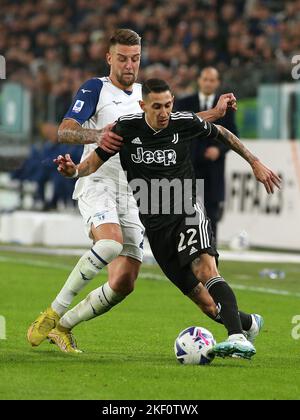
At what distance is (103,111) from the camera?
9.16 metres

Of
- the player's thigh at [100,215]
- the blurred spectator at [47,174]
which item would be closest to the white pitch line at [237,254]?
the blurred spectator at [47,174]

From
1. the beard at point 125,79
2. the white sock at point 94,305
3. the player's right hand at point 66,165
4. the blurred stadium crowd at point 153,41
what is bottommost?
the white sock at point 94,305

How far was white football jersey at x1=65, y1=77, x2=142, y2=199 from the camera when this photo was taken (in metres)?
9.04

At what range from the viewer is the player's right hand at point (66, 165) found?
27.1ft

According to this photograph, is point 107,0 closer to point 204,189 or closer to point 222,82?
point 222,82

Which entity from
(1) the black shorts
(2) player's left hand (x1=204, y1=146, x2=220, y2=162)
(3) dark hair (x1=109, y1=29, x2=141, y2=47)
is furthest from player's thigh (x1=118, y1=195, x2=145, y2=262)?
(2) player's left hand (x1=204, y1=146, x2=220, y2=162)

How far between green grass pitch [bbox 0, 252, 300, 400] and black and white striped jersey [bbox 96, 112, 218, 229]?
42.2 inches

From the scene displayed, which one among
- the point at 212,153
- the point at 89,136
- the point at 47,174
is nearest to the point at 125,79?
the point at 89,136

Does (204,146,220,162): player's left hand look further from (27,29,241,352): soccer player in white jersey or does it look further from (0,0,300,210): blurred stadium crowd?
(0,0,300,210): blurred stadium crowd

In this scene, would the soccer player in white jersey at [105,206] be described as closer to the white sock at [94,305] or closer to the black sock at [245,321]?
the white sock at [94,305]

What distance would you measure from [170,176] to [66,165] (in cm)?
76

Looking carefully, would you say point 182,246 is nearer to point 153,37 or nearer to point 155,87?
point 155,87
